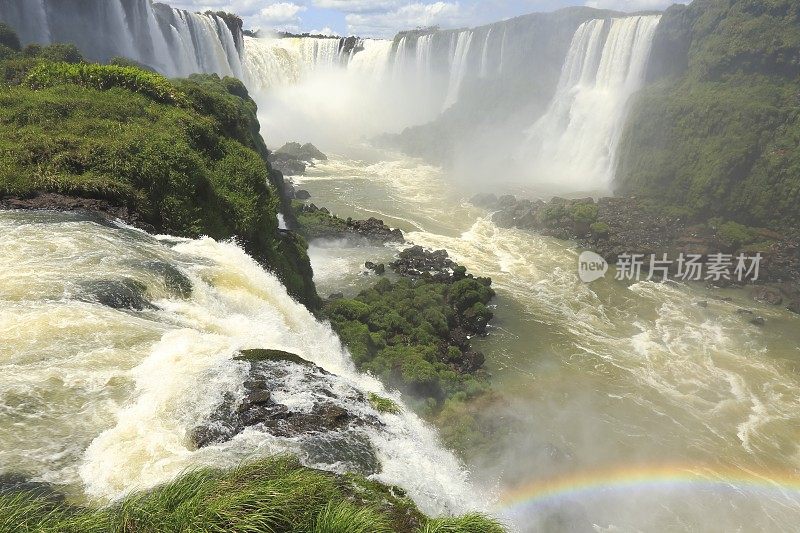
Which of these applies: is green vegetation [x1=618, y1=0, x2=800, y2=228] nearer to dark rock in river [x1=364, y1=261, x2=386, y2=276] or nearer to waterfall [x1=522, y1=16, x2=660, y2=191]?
waterfall [x1=522, y1=16, x2=660, y2=191]

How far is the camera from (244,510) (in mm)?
4312

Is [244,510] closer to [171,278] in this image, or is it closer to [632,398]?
[171,278]

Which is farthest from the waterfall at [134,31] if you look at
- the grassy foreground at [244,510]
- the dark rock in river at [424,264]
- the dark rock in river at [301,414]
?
the grassy foreground at [244,510]

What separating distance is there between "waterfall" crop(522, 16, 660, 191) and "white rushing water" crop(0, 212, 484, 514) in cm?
3956

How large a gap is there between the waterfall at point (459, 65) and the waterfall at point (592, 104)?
1913 cm

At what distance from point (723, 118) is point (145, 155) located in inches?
1501

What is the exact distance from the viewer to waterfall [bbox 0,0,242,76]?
41375mm

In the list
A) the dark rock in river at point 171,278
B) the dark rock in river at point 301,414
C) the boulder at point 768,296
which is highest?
the dark rock in river at point 171,278

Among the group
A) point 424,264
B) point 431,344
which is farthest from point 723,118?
point 431,344

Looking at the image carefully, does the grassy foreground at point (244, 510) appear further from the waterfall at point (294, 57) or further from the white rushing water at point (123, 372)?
the waterfall at point (294, 57)

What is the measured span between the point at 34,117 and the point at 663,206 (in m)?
35.8

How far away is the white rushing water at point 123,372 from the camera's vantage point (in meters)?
5.48

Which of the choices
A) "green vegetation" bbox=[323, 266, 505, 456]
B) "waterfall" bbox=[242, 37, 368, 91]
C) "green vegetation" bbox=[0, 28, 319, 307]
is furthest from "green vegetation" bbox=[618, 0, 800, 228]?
"waterfall" bbox=[242, 37, 368, 91]

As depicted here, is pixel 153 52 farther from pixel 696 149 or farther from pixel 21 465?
pixel 21 465
